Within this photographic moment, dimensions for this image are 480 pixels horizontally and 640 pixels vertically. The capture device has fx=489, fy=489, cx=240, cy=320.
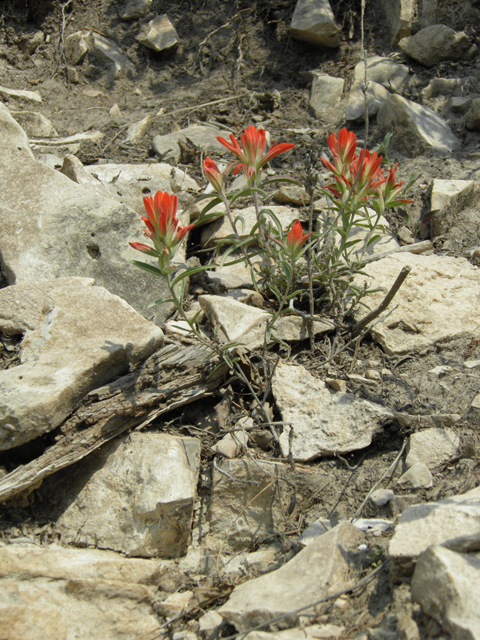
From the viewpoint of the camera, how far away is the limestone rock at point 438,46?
4.68 meters

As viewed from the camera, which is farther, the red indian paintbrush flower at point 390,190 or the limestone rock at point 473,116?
the limestone rock at point 473,116

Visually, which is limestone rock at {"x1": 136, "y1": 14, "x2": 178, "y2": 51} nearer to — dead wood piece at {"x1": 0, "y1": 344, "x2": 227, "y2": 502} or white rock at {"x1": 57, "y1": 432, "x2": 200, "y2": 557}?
dead wood piece at {"x1": 0, "y1": 344, "x2": 227, "y2": 502}

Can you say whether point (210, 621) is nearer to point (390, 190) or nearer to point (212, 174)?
point (212, 174)

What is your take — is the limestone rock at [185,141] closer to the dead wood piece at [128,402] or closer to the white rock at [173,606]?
the dead wood piece at [128,402]

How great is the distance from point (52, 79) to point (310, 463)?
548cm

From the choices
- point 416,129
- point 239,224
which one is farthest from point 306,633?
point 416,129

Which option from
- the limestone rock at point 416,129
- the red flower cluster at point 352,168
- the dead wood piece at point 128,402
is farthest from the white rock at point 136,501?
the limestone rock at point 416,129

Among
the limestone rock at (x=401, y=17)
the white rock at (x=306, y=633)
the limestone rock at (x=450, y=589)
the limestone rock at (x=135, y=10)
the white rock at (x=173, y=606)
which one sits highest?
the limestone rock at (x=401, y=17)

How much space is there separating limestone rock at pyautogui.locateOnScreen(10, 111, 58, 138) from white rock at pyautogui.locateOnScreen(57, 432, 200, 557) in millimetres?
3792

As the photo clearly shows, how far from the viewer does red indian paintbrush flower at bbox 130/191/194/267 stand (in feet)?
7.11

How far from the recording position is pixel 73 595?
1800 mm

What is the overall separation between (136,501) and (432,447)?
4.37 ft

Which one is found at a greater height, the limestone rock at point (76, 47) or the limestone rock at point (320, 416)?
the limestone rock at point (76, 47)

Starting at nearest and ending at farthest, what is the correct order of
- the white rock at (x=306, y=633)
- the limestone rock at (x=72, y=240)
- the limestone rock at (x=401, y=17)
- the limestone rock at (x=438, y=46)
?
1. the white rock at (x=306, y=633)
2. the limestone rock at (x=72, y=240)
3. the limestone rock at (x=438, y=46)
4. the limestone rock at (x=401, y=17)
